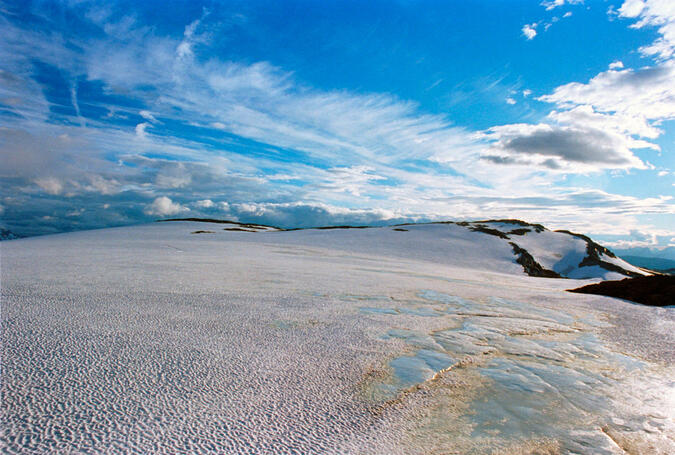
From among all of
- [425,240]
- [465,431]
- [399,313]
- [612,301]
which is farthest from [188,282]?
[425,240]

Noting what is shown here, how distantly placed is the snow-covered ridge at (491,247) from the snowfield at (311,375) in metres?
21.2

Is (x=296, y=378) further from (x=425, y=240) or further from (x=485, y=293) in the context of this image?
(x=425, y=240)

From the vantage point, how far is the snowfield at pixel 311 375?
8.23ft

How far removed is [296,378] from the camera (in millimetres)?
3416

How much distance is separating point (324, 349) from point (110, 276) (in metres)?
6.56

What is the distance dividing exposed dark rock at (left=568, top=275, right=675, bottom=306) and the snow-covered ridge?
15.4m

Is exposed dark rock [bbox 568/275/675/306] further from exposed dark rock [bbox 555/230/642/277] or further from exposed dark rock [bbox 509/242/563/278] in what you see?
exposed dark rock [bbox 555/230/642/277]

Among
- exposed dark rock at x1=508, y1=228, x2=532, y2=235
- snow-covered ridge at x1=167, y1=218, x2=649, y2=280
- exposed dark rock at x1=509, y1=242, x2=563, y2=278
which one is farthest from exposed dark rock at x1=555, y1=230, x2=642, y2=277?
exposed dark rock at x1=508, y1=228, x2=532, y2=235

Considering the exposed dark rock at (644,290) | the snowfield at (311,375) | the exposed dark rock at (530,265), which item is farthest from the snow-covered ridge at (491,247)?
the snowfield at (311,375)

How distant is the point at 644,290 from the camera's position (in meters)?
10.5

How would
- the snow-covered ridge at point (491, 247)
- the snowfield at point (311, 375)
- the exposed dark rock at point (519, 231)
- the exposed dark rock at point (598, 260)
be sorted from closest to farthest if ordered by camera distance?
1. the snowfield at point (311, 375)
2. the snow-covered ridge at point (491, 247)
3. the exposed dark rock at point (598, 260)
4. the exposed dark rock at point (519, 231)

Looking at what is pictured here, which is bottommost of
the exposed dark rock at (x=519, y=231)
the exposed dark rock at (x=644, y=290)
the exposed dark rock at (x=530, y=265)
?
the exposed dark rock at (x=530, y=265)

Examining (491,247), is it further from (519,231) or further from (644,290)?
(644,290)

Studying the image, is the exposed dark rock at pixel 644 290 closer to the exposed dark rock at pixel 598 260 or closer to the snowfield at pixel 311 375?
the snowfield at pixel 311 375
